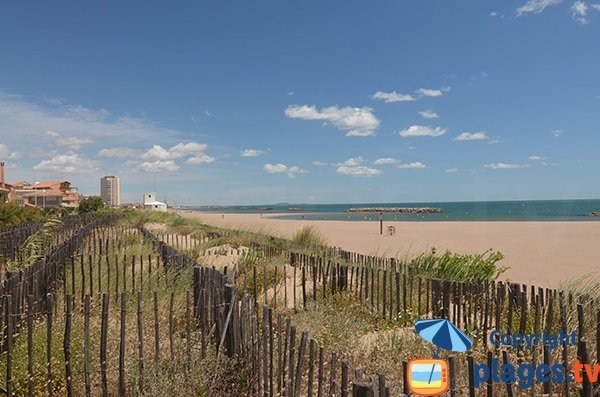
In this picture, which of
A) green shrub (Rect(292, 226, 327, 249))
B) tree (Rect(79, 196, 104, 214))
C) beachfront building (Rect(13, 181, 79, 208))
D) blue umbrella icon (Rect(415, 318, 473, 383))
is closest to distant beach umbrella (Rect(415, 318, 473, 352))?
blue umbrella icon (Rect(415, 318, 473, 383))

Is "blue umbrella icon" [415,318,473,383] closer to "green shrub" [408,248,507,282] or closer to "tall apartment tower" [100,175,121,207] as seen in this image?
"green shrub" [408,248,507,282]

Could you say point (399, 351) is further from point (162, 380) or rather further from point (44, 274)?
point (44, 274)

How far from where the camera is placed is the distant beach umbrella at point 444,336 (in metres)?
3.35

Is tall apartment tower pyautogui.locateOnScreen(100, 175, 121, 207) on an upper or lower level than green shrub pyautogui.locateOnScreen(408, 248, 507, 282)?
upper

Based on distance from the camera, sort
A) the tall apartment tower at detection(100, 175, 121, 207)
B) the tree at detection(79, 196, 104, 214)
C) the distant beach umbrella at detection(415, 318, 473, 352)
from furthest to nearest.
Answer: the tall apartment tower at detection(100, 175, 121, 207) → the tree at detection(79, 196, 104, 214) → the distant beach umbrella at detection(415, 318, 473, 352)

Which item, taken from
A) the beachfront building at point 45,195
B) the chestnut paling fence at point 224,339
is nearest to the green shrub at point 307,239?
the chestnut paling fence at point 224,339

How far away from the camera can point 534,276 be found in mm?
11484

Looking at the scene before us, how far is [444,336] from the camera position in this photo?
11.2 feet

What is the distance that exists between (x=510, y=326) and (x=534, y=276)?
26.2 ft

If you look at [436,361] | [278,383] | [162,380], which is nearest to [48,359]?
[162,380]

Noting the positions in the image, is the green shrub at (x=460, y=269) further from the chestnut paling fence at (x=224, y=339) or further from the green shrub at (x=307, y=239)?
the green shrub at (x=307, y=239)

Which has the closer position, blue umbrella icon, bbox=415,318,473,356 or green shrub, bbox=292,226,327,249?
blue umbrella icon, bbox=415,318,473,356

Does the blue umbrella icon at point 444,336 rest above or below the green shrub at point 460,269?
above

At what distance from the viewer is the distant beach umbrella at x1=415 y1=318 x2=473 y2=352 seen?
11.0 feet
